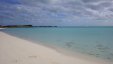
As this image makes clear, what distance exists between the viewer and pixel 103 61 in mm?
2711

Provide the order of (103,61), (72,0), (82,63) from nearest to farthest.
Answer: (82,63), (103,61), (72,0)

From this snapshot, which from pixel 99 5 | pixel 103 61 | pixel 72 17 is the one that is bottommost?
pixel 103 61

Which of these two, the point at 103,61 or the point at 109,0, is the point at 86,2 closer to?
the point at 109,0

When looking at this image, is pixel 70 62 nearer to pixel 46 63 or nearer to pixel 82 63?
pixel 82 63

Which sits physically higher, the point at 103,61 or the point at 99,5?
the point at 99,5

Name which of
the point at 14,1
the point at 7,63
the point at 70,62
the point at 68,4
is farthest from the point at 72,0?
the point at 7,63

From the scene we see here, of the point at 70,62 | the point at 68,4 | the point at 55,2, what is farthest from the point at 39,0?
the point at 70,62

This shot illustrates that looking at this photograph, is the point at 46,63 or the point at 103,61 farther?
the point at 103,61

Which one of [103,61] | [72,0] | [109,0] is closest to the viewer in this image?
[103,61]

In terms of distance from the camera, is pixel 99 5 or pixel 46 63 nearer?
pixel 46 63

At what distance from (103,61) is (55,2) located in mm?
1431

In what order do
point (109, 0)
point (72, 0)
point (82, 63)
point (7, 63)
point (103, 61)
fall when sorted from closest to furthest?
point (7, 63) < point (82, 63) < point (103, 61) < point (109, 0) < point (72, 0)

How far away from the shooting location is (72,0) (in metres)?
3.31

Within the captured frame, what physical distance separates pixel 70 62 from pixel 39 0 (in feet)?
5.19
